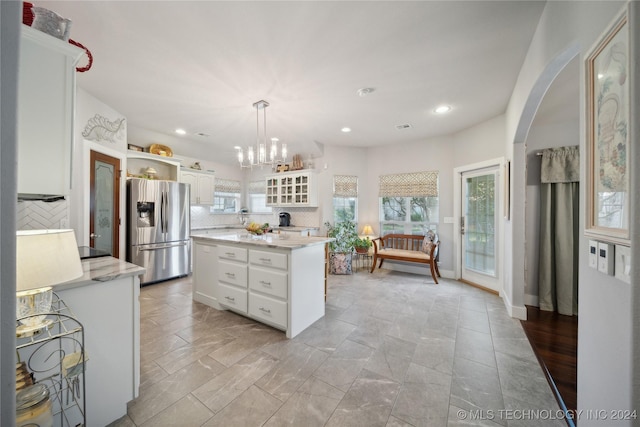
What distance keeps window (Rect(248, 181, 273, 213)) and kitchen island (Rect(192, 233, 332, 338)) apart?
330 centimetres

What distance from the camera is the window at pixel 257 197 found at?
6.30 meters

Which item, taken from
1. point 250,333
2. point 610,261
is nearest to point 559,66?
point 610,261

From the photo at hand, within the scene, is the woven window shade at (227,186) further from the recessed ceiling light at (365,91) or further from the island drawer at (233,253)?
the recessed ceiling light at (365,91)

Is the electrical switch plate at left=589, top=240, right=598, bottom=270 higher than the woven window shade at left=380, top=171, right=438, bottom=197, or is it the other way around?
the woven window shade at left=380, top=171, right=438, bottom=197

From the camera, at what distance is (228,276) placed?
280cm

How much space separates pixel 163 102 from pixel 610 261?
4.23 meters

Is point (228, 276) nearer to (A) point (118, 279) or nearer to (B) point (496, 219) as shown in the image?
(A) point (118, 279)

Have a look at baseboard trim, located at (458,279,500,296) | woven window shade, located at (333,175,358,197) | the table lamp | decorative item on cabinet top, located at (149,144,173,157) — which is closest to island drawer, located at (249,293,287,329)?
the table lamp

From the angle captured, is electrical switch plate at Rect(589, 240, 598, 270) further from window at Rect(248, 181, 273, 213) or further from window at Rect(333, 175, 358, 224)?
window at Rect(248, 181, 273, 213)

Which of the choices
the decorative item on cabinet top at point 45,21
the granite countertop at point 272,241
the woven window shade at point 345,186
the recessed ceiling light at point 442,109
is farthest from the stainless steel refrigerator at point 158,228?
the recessed ceiling light at point 442,109

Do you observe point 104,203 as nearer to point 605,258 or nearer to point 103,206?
point 103,206

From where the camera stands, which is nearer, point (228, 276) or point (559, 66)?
point (559, 66)

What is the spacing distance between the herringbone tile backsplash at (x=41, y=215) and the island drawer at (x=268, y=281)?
2064 mm

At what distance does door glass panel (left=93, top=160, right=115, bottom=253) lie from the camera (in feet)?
10.5
